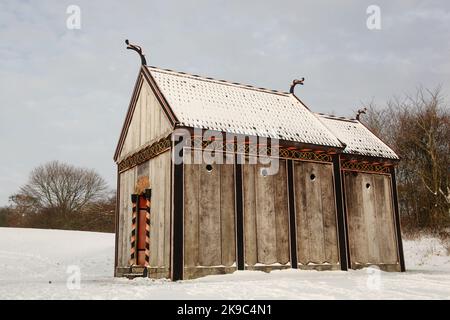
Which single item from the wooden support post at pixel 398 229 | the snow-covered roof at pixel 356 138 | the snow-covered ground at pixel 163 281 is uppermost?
the snow-covered roof at pixel 356 138

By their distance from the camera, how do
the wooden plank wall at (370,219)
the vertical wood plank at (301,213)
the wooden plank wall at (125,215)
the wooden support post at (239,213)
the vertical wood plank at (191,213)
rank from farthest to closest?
the wooden plank wall at (370,219) → the wooden plank wall at (125,215) → the vertical wood plank at (301,213) → the wooden support post at (239,213) → the vertical wood plank at (191,213)

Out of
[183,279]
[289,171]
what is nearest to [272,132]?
[289,171]

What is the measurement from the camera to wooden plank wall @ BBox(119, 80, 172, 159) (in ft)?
48.3

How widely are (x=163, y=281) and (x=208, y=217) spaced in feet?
7.49

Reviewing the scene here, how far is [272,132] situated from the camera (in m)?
15.4

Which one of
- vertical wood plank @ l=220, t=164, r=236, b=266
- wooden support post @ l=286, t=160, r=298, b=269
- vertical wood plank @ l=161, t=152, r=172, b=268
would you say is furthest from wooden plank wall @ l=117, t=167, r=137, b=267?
wooden support post @ l=286, t=160, r=298, b=269

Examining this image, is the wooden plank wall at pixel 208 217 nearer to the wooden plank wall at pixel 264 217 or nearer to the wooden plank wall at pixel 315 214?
the wooden plank wall at pixel 264 217

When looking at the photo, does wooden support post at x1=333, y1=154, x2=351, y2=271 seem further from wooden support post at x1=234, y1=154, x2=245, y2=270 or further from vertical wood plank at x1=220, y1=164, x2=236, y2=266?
vertical wood plank at x1=220, y1=164, x2=236, y2=266

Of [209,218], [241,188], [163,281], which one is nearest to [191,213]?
[209,218]

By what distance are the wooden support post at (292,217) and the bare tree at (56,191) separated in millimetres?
35329

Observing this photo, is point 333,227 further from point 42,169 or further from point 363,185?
point 42,169

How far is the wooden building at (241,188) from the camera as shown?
13.5 metres

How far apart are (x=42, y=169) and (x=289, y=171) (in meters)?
38.3

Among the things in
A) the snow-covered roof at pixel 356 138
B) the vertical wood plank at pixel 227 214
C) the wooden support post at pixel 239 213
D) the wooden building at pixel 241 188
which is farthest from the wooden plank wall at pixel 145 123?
the snow-covered roof at pixel 356 138
